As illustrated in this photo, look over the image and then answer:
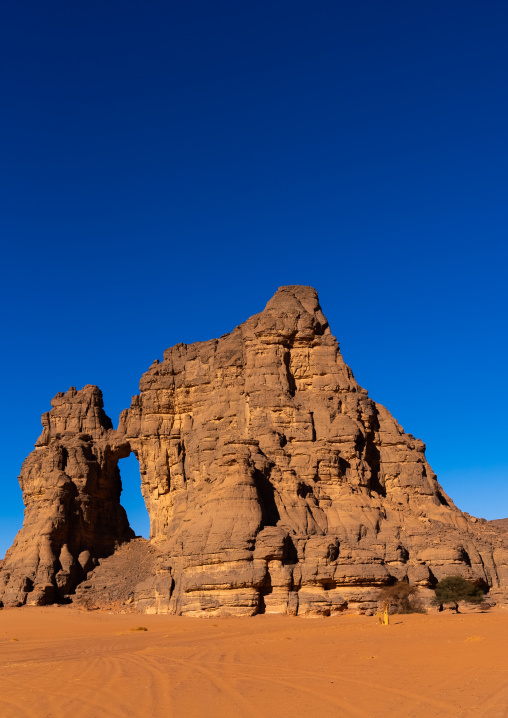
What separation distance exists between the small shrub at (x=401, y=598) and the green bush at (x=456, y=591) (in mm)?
1307

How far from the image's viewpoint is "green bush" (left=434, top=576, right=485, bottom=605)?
1426 inches

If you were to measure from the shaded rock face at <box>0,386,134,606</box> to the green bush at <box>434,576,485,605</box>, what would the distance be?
2825 cm

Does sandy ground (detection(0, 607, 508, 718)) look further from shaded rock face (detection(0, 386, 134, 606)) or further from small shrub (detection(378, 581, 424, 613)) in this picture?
shaded rock face (detection(0, 386, 134, 606))

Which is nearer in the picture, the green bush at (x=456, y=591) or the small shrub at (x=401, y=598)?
the small shrub at (x=401, y=598)

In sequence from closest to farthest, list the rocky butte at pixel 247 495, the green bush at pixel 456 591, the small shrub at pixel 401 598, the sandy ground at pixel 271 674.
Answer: the sandy ground at pixel 271 674
the small shrub at pixel 401 598
the green bush at pixel 456 591
the rocky butte at pixel 247 495

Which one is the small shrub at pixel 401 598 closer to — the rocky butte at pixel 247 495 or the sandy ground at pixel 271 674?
the rocky butte at pixel 247 495

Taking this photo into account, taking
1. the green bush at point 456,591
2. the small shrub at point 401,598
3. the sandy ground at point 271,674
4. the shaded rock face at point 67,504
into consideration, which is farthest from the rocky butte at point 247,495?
the sandy ground at point 271,674

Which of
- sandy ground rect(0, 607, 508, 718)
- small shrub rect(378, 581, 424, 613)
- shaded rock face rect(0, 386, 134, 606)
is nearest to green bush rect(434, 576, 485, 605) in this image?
small shrub rect(378, 581, 424, 613)

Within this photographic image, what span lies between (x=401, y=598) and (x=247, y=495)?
10511 millimetres

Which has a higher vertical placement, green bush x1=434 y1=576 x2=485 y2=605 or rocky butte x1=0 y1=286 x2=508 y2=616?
rocky butte x1=0 y1=286 x2=508 y2=616

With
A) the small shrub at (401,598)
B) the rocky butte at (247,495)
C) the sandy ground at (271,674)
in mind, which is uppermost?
the rocky butte at (247,495)

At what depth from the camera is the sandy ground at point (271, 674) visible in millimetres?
10578

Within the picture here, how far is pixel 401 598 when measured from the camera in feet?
116

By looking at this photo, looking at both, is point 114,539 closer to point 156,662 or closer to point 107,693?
point 156,662
